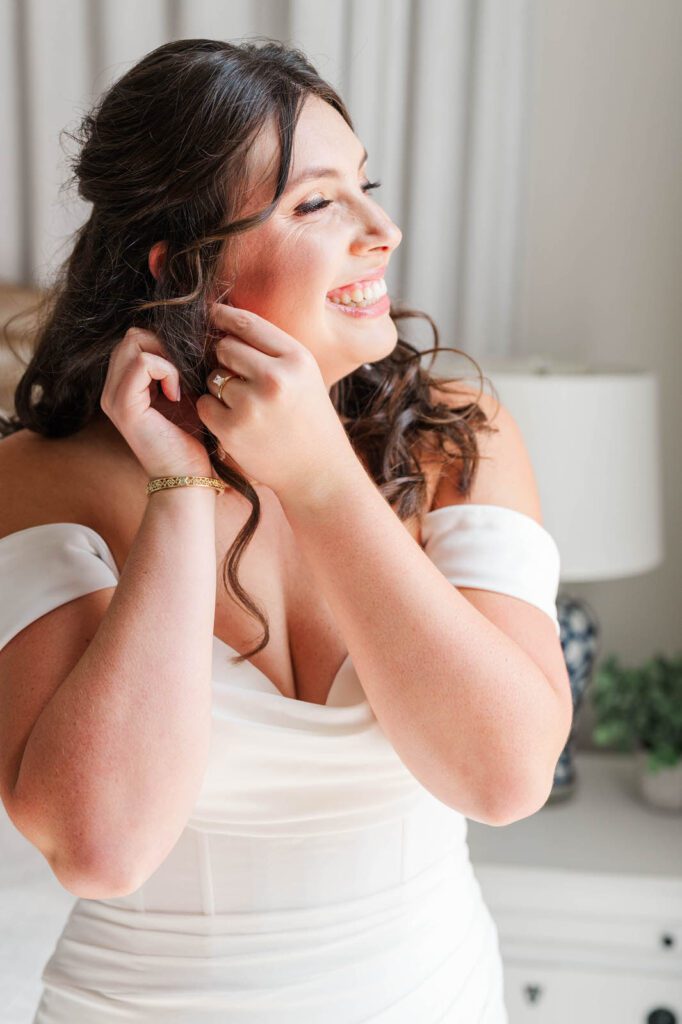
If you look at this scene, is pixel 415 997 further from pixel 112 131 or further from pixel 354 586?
pixel 112 131

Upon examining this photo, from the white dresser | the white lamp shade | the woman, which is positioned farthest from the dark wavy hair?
the white dresser

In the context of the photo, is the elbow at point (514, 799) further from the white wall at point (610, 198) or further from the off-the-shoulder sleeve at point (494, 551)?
the white wall at point (610, 198)

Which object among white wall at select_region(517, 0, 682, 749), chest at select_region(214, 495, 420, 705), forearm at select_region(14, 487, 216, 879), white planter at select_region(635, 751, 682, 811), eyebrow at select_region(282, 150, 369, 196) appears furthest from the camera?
white wall at select_region(517, 0, 682, 749)

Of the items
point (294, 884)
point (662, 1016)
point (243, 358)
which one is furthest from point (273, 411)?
point (662, 1016)

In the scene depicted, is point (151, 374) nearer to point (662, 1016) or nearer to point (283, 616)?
point (283, 616)

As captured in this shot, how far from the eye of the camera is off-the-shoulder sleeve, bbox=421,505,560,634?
3.33 feet

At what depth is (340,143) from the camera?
3.15ft

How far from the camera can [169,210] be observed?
93 cm

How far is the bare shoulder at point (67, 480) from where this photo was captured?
979 mm

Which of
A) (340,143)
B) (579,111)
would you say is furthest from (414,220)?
(340,143)

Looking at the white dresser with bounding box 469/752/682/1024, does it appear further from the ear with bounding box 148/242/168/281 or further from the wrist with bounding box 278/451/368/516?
the ear with bounding box 148/242/168/281

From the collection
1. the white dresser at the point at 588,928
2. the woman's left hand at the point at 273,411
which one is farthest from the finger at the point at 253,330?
the white dresser at the point at 588,928

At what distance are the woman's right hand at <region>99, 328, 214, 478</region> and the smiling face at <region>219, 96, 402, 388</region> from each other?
0.13 metres

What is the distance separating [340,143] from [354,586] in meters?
0.40
